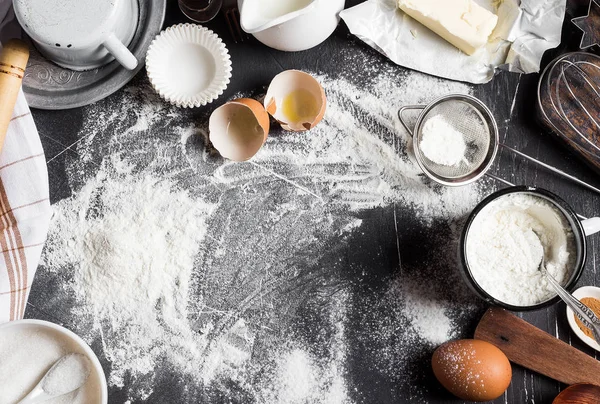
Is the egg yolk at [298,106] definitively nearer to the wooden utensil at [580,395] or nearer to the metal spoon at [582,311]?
the metal spoon at [582,311]

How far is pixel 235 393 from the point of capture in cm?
115

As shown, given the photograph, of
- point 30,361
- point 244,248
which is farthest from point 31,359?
point 244,248

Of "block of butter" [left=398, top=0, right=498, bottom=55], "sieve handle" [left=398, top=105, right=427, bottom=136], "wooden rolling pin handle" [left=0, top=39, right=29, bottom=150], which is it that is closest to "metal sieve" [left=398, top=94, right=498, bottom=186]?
"sieve handle" [left=398, top=105, right=427, bottom=136]

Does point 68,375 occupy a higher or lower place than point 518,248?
lower

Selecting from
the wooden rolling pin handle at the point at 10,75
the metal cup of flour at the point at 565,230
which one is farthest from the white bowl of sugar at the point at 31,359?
the metal cup of flour at the point at 565,230

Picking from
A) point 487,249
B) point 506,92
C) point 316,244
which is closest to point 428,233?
point 487,249

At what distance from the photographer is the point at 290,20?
3.42ft

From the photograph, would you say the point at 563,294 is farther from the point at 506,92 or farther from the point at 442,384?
the point at 506,92

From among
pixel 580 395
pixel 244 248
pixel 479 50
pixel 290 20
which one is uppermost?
pixel 290 20

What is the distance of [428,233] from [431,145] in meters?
0.18

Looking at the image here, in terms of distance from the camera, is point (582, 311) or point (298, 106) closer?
point (582, 311)

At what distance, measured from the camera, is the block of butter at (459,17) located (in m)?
1.14

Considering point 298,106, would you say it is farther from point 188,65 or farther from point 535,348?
point 535,348

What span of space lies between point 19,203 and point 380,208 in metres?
0.69
